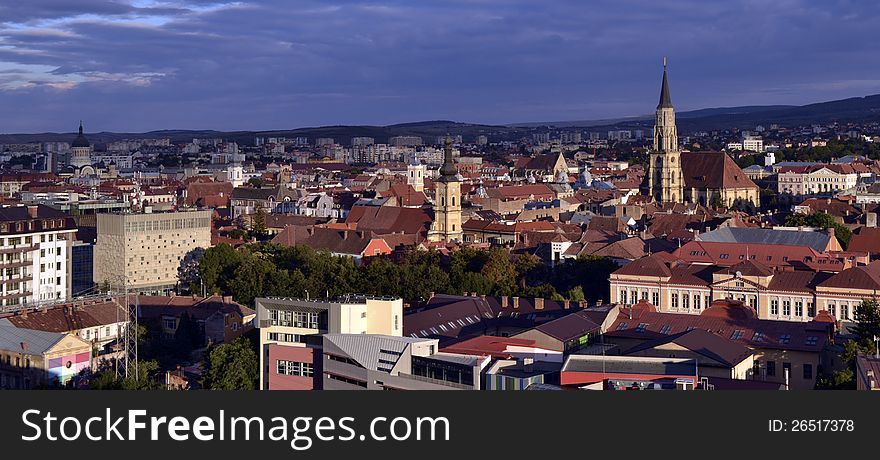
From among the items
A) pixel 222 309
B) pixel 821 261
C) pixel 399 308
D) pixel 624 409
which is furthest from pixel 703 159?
pixel 624 409

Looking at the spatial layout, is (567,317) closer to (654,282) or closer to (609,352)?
(609,352)

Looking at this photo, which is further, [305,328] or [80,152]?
[80,152]

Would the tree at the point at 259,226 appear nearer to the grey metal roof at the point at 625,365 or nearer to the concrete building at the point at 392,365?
the concrete building at the point at 392,365

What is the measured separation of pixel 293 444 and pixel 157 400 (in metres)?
2.34

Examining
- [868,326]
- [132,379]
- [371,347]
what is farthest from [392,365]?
[868,326]

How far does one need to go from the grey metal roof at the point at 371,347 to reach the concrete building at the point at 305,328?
125 centimetres

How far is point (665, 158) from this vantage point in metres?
96.9

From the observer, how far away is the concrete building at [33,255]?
2008 inches

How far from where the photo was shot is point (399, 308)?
34812mm

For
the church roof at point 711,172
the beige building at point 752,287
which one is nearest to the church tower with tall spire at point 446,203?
the beige building at point 752,287

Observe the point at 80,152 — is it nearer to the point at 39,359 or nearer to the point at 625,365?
the point at 39,359

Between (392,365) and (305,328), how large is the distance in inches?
184

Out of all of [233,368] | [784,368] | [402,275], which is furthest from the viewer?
[402,275]

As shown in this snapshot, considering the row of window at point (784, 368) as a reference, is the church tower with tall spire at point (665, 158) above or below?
above
